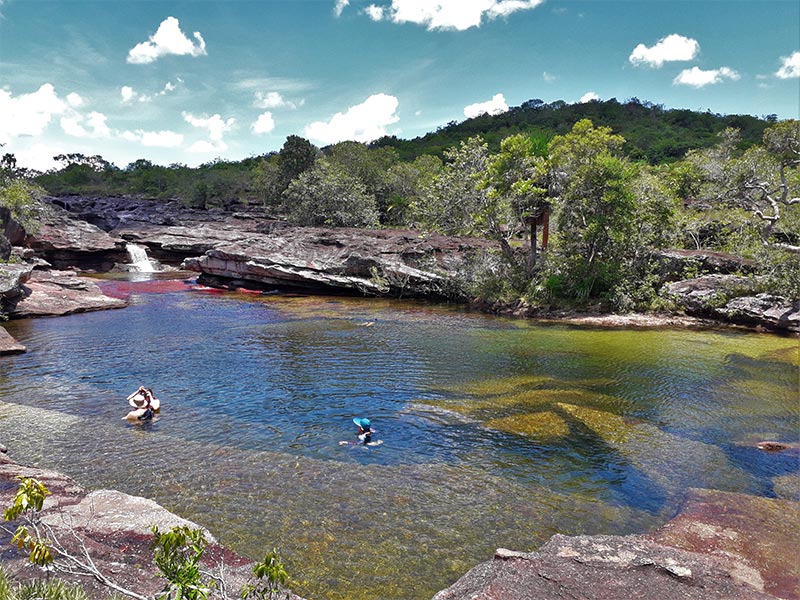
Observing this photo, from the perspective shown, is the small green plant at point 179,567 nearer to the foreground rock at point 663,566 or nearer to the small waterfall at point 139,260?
the foreground rock at point 663,566

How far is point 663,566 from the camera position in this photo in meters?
6.20

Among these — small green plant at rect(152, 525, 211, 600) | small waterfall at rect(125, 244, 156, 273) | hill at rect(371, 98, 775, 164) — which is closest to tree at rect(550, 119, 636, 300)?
small green plant at rect(152, 525, 211, 600)

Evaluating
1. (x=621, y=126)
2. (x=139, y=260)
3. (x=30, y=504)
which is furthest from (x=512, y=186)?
(x=621, y=126)

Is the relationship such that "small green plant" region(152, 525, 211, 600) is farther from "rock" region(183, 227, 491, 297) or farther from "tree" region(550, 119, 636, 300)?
"rock" region(183, 227, 491, 297)

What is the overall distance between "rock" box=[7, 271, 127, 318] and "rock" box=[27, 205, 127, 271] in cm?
1340

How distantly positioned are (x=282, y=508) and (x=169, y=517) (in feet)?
6.42

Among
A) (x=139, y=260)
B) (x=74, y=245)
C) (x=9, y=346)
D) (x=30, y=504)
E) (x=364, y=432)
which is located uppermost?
(x=74, y=245)

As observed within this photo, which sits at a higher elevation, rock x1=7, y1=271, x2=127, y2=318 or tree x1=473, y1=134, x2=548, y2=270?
tree x1=473, y1=134, x2=548, y2=270

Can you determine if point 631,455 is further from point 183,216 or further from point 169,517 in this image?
point 183,216

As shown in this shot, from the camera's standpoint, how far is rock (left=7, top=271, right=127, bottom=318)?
26.4 m

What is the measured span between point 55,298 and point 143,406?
Answer: 66.6 feet

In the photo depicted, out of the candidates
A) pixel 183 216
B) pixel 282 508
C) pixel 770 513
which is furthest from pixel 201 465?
pixel 183 216

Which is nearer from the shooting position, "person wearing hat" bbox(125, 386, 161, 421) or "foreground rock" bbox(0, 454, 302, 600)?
"foreground rock" bbox(0, 454, 302, 600)

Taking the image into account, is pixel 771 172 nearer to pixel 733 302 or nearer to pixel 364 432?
pixel 733 302
